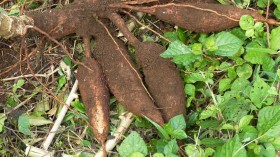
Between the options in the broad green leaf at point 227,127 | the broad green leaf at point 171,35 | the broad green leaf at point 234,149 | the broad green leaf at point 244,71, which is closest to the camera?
the broad green leaf at point 234,149

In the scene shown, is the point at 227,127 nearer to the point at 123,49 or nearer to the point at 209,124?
the point at 209,124

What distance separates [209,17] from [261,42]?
0.72 ft

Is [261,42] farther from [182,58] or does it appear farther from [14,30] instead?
[14,30]

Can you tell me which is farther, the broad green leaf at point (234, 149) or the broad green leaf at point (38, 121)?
the broad green leaf at point (38, 121)

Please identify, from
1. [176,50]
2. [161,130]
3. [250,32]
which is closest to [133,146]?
[161,130]

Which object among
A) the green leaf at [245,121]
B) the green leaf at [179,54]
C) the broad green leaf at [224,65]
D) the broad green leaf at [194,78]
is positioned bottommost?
the green leaf at [245,121]

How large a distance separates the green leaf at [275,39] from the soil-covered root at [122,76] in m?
0.49

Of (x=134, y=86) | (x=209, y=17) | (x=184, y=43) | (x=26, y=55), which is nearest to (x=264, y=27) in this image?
(x=209, y=17)

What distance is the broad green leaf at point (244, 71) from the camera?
1.55 metres

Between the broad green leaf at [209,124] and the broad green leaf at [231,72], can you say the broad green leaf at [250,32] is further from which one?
the broad green leaf at [209,124]

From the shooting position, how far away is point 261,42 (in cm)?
153

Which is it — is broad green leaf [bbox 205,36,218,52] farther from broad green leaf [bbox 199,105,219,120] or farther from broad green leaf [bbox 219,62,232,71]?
broad green leaf [bbox 199,105,219,120]

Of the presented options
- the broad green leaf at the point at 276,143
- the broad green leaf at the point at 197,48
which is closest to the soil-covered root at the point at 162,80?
the broad green leaf at the point at 197,48

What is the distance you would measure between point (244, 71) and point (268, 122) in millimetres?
249
